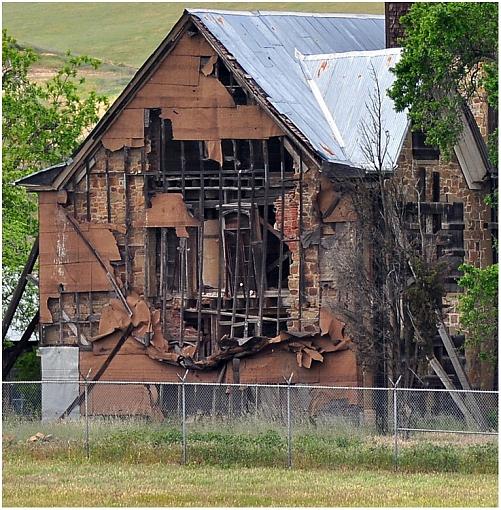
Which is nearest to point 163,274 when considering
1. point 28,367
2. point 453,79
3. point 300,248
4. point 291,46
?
point 300,248

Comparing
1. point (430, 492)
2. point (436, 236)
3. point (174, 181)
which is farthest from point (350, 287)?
point (430, 492)

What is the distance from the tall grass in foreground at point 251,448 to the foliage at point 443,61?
6.42 m

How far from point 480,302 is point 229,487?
7966mm

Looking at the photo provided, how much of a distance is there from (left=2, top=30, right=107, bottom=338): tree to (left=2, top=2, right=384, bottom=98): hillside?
61905 millimetres

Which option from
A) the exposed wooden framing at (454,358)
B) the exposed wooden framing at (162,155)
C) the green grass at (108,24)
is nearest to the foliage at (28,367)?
the exposed wooden framing at (162,155)

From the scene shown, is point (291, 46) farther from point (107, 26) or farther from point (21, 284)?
point (107, 26)

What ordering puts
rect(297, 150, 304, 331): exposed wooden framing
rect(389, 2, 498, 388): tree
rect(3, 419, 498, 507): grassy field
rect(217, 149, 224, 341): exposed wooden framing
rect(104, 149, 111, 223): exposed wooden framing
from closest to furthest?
rect(3, 419, 498, 507): grassy field → rect(389, 2, 498, 388): tree → rect(297, 150, 304, 331): exposed wooden framing → rect(217, 149, 224, 341): exposed wooden framing → rect(104, 149, 111, 223): exposed wooden framing

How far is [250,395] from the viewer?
33.8 meters

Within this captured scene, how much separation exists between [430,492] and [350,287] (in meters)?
10.1

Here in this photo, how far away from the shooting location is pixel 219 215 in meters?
34.9

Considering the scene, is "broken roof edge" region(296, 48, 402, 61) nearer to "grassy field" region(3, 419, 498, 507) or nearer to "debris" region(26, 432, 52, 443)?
"grassy field" region(3, 419, 498, 507)

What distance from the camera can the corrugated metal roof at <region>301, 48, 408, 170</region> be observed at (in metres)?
34.4

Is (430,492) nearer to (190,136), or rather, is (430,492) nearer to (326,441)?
(326,441)

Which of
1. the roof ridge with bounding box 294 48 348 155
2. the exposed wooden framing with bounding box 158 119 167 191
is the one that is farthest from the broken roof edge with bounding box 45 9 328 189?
the roof ridge with bounding box 294 48 348 155
